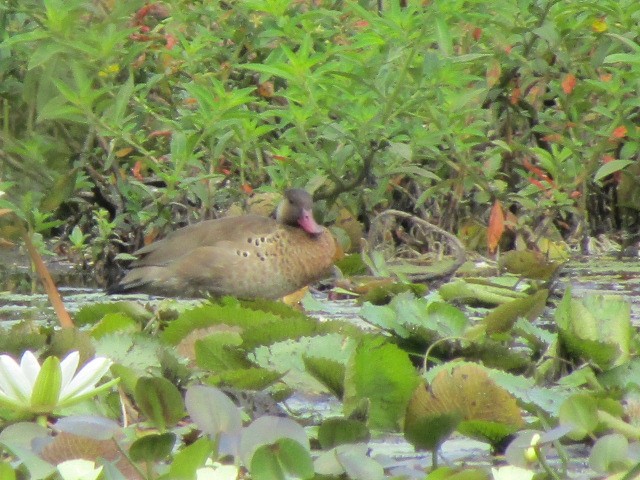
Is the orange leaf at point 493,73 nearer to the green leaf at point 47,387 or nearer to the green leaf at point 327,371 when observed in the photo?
the green leaf at point 327,371

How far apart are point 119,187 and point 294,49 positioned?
1019mm

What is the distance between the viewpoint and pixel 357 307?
14.5 ft

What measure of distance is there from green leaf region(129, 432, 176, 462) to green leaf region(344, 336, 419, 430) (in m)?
0.58

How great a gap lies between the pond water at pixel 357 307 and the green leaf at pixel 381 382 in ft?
0.15

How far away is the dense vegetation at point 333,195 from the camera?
2.18 meters

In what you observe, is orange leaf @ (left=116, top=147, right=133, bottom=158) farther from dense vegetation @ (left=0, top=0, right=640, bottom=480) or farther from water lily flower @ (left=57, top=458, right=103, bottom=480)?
water lily flower @ (left=57, top=458, right=103, bottom=480)

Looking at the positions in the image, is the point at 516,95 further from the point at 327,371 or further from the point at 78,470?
the point at 78,470

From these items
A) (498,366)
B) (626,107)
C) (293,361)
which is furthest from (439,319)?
(626,107)

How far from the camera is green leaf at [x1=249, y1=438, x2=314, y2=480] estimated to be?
6.27ft

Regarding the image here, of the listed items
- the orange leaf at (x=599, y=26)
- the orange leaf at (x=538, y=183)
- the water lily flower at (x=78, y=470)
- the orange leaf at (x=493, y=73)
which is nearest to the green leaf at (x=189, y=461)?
the water lily flower at (x=78, y=470)

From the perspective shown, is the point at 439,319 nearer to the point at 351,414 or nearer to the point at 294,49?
the point at 351,414

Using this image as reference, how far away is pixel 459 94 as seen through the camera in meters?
→ 5.45

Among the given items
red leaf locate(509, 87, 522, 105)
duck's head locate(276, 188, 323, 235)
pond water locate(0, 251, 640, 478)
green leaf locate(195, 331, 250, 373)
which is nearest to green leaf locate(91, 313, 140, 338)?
pond water locate(0, 251, 640, 478)

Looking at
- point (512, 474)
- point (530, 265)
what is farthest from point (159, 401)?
point (530, 265)
